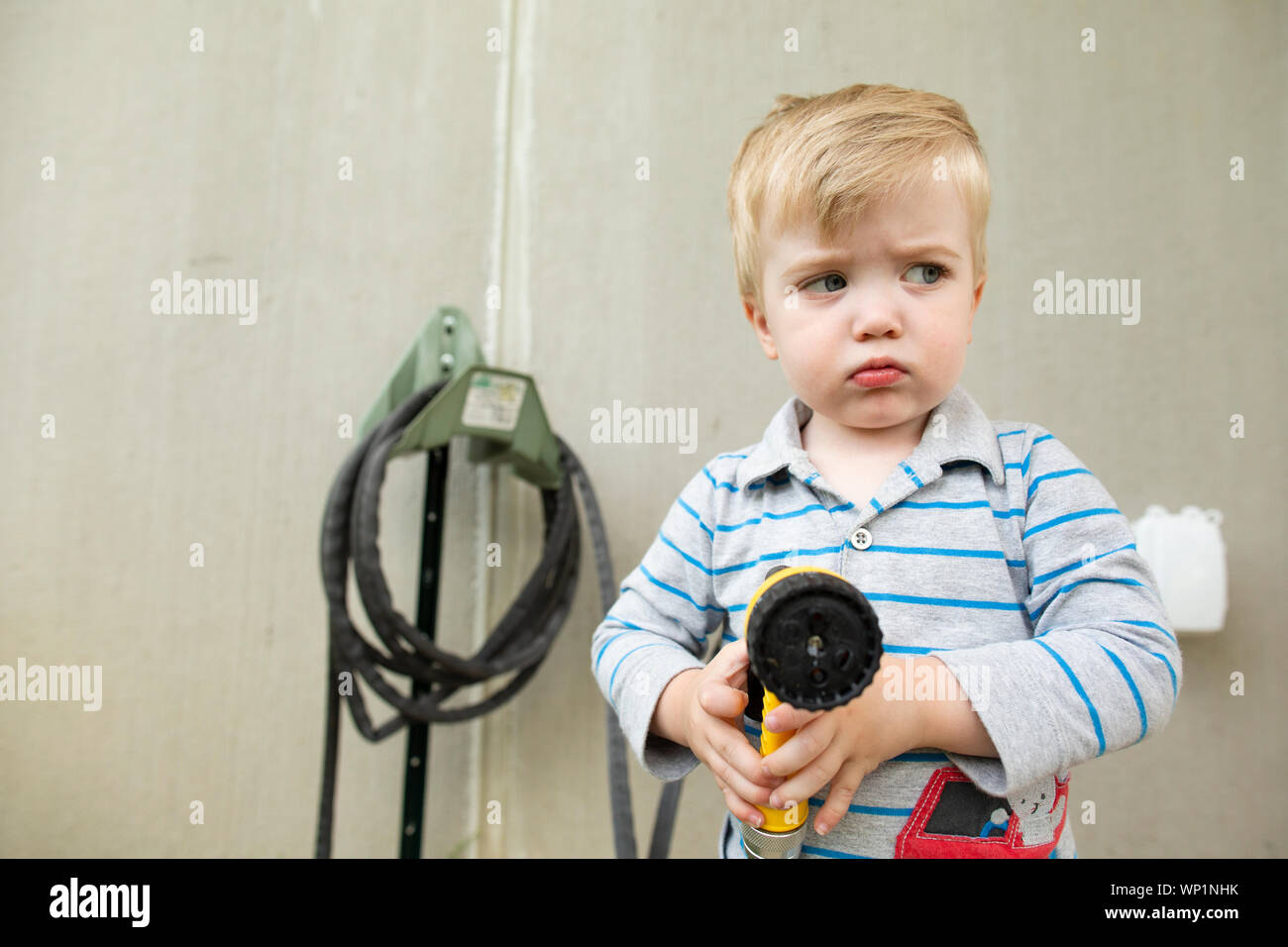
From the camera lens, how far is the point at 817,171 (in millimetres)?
557

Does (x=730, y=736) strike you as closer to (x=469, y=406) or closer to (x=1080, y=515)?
(x=1080, y=515)

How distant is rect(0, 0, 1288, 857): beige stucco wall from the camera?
1.19m

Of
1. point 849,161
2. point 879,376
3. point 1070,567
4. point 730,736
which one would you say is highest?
point 849,161

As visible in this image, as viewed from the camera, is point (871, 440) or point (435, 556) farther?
point (435, 556)

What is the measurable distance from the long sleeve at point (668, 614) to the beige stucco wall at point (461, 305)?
0.70 m

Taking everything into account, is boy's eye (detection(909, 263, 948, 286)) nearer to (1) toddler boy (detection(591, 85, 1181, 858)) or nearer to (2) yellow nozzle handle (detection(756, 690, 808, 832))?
(1) toddler boy (detection(591, 85, 1181, 858))

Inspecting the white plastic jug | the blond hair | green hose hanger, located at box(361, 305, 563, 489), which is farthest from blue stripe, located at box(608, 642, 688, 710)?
the white plastic jug

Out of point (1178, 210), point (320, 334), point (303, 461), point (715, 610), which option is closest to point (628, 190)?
point (320, 334)

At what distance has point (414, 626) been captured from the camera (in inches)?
48.5

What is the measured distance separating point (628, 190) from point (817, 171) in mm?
933

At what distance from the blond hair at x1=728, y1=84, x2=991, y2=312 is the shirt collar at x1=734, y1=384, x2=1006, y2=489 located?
111 mm

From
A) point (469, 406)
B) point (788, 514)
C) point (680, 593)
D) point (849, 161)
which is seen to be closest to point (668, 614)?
point (680, 593)

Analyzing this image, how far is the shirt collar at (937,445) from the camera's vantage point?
0.57 meters

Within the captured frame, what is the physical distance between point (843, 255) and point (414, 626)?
949mm
